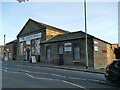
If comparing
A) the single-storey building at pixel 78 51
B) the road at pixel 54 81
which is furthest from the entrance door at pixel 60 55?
the road at pixel 54 81

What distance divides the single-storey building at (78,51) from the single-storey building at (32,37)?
12.8 ft

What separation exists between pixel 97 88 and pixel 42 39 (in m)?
31.9

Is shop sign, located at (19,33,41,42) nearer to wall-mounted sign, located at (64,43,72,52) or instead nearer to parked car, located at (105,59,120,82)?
wall-mounted sign, located at (64,43,72,52)

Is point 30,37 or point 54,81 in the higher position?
point 30,37

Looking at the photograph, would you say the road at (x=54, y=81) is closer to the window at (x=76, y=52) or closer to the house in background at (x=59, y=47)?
the house in background at (x=59, y=47)

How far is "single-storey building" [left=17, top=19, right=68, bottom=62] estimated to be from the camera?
42469 mm

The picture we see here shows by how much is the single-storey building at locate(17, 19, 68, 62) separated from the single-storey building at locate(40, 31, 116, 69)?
12.8 ft

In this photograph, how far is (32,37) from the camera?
45.7 meters

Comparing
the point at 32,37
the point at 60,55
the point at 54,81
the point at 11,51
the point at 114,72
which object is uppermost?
the point at 32,37

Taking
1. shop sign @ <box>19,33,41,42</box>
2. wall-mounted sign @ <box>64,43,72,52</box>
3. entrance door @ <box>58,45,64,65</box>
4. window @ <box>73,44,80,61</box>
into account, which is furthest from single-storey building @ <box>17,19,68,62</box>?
window @ <box>73,44,80,61</box>

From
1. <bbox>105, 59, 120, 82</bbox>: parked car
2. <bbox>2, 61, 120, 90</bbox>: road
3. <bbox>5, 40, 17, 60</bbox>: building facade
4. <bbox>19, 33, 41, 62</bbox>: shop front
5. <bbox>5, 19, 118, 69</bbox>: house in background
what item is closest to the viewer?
<bbox>2, 61, 120, 90</bbox>: road

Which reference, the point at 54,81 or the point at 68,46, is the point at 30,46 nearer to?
the point at 68,46

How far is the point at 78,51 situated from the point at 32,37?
651 inches

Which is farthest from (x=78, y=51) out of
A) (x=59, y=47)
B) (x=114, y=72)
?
(x=114, y=72)
